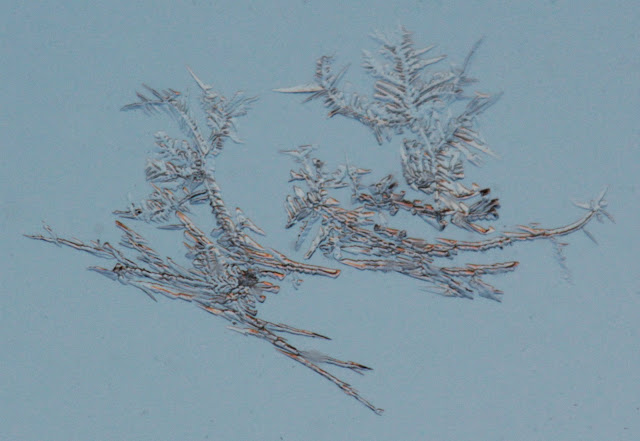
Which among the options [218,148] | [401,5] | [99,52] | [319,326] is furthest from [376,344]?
[99,52]

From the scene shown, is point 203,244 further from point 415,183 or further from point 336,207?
point 415,183

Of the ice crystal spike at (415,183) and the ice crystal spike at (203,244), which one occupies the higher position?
the ice crystal spike at (415,183)

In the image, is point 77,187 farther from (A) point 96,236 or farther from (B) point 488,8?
(B) point 488,8

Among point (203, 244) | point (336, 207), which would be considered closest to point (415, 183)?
point (336, 207)

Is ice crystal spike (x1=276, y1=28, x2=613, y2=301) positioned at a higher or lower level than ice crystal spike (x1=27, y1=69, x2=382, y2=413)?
higher
